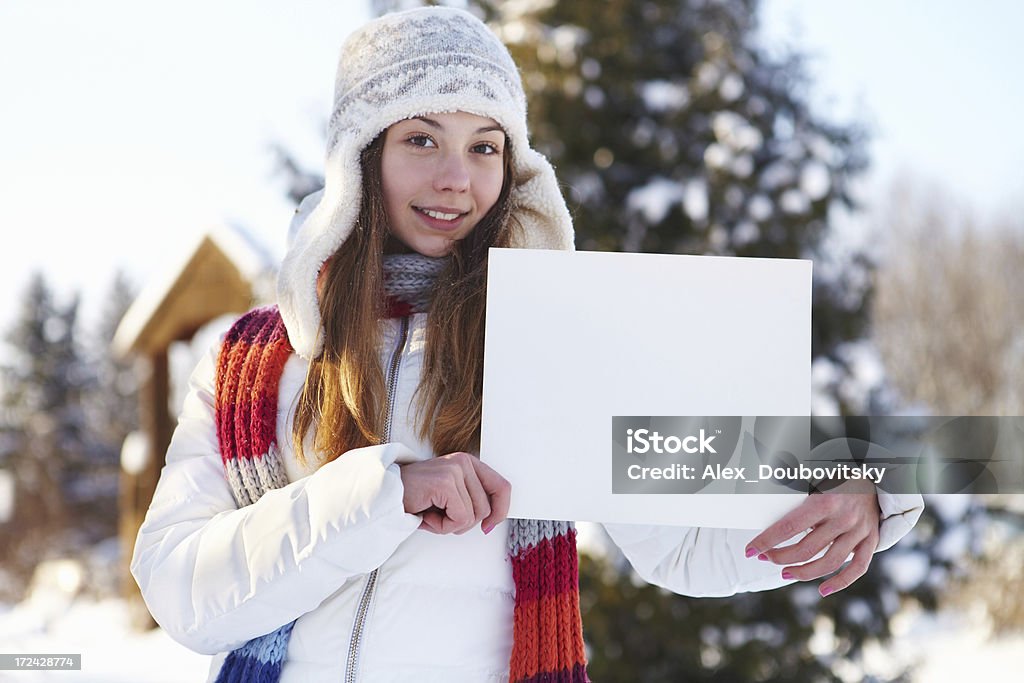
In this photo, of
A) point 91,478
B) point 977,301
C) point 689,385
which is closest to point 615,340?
point 689,385

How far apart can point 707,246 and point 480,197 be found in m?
2.83

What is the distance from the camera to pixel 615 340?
1.31 m

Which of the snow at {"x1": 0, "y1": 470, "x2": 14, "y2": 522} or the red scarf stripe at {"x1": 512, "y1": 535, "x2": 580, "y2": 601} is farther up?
the snow at {"x1": 0, "y1": 470, "x2": 14, "y2": 522}

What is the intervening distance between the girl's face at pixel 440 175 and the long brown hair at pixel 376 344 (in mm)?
37

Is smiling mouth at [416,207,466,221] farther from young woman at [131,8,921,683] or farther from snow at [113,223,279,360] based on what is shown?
snow at [113,223,279,360]

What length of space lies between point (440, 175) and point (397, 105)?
12 cm

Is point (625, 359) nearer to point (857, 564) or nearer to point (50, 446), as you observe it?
point (857, 564)

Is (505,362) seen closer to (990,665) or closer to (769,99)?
(769,99)

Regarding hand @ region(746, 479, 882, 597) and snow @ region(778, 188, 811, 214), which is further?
snow @ region(778, 188, 811, 214)

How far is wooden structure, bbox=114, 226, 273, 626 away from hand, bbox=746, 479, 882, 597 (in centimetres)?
421

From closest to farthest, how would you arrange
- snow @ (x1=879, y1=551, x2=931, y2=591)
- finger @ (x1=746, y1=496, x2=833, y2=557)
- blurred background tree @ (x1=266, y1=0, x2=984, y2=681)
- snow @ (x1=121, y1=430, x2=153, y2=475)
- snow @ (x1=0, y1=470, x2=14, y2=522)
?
finger @ (x1=746, y1=496, x2=833, y2=557), blurred background tree @ (x1=266, y1=0, x2=984, y2=681), snow @ (x1=879, y1=551, x2=931, y2=591), snow @ (x1=121, y1=430, x2=153, y2=475), snow @ (x1=0, y1=470, x2=14, y2=522)

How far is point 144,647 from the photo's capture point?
2.75m

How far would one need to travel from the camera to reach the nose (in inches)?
54.8

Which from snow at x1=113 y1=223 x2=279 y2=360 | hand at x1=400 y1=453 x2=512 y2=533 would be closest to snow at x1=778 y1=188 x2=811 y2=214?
snow at x1=113 y1=223 x2=279 y2=360
